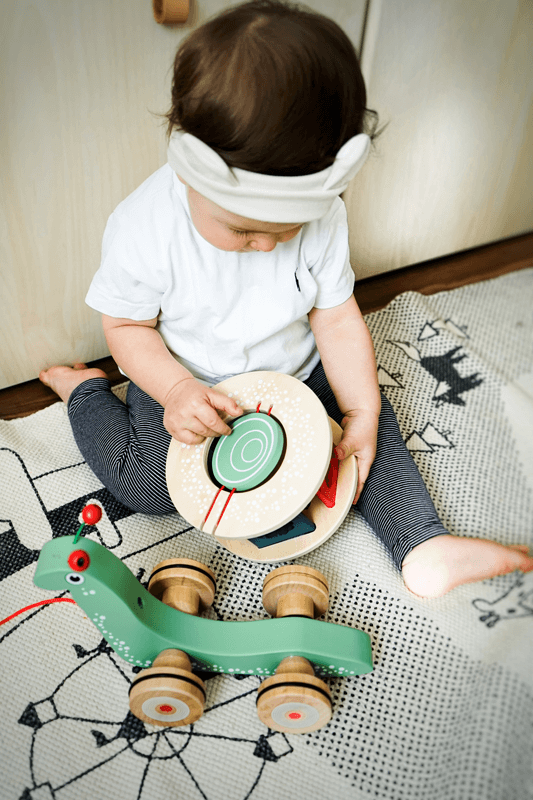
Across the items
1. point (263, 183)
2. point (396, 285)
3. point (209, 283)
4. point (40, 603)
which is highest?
point (263, 183)

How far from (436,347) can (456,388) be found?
8cm

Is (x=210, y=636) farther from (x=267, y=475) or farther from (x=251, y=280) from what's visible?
(x=251, y=280)

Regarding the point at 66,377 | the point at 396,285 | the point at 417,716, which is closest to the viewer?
the point at 417,716

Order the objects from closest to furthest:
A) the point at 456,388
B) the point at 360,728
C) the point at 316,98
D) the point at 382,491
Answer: the point at 316,98
the point at 360,728
the point at 382,491
the point at 456,388

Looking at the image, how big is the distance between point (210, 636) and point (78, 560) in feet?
0.48

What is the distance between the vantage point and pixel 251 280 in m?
0.55

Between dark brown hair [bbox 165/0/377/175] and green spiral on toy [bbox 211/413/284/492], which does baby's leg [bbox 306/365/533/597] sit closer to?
green spiral on toy [bbox 211/413/284/492]

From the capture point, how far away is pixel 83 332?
76 centimetres

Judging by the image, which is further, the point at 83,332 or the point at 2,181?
the point at 83,332

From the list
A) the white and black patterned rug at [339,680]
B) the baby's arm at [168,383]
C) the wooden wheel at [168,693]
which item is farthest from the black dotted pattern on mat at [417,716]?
the baby's arm at [168,383]

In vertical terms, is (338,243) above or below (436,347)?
above

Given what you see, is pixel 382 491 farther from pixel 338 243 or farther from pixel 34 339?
pixel 34 339

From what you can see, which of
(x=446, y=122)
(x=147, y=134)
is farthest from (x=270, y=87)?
(x=446, y=122)

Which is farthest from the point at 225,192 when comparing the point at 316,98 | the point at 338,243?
the point at 338,243
